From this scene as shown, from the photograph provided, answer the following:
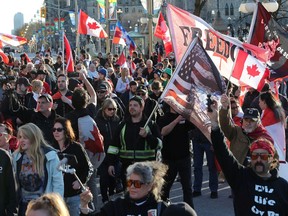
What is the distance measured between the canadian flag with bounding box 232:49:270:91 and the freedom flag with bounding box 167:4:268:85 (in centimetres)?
9

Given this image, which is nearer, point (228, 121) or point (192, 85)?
point (192, 85)

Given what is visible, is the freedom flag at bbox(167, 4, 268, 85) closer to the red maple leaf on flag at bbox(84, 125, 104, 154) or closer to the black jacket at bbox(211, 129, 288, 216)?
the red maple leaf on flag at bbox(84, 125, 104, 154)

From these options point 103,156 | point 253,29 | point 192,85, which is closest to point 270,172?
point 192,85

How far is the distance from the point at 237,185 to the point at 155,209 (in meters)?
0.75

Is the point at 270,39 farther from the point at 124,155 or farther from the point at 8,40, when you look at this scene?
the point at 8,40

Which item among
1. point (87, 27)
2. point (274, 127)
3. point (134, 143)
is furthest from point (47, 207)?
point (87, 27)

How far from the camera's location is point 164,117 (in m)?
8.73

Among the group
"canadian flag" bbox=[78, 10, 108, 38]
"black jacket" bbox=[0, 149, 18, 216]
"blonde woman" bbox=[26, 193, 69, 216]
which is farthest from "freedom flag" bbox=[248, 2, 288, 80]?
"canadian flag" bbox=[78, 10, 108, 38]

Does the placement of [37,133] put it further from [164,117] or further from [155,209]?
[164,117]

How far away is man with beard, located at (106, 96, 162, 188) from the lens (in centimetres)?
771

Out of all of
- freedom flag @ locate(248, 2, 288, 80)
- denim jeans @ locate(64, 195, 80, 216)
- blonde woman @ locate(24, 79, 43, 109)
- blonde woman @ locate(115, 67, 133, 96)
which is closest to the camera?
denim jeans @ locate(64, 195, 80, 216)

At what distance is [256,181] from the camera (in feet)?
16.6

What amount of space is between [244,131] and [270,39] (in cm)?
315

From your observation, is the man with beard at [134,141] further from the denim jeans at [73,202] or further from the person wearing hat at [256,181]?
the person wearing hat at [256,181]
